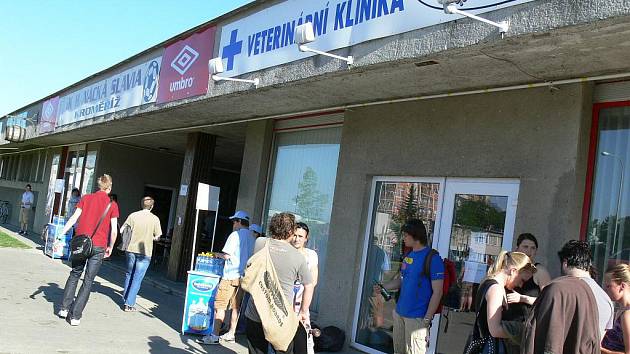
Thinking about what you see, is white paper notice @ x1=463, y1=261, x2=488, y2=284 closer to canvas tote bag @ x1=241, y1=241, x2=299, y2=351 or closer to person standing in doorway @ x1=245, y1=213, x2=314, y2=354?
person standing in doorway @ x1=245, y1=213, x2=314, y2=354

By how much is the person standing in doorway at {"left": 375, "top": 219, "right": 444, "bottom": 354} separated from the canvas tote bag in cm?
112

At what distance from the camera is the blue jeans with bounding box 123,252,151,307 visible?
927cm

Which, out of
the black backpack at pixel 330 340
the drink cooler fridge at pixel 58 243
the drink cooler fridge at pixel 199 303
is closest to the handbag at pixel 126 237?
the drink cooler fridge at pixel 199 303

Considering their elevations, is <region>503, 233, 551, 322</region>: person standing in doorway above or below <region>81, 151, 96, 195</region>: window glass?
below

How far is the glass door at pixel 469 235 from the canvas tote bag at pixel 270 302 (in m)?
1.97

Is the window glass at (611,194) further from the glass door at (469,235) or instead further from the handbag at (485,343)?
the handbag at (485,343)

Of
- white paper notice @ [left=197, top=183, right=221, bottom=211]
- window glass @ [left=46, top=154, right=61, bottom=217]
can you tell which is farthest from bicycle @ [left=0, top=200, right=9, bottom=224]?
white paper notice @ [left=197, top=183, right=221, bottom=211]

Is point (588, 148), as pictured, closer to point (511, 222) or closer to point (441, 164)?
point (511, 222)

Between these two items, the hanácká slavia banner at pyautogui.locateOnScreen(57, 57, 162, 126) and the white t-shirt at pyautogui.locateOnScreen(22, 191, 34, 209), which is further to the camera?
the white t-shirt at pyautogui.locateOnScreen(22, 191, 34, 209)

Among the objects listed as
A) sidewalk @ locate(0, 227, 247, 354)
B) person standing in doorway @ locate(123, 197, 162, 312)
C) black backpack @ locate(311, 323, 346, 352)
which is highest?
person standing in doorway @ locate(123, 197, 162, 312)

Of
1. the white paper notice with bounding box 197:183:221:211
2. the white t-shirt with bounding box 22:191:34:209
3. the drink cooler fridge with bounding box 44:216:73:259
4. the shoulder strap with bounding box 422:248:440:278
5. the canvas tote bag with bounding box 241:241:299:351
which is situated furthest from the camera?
the white t-shirt with bounding box 22:191:34:209

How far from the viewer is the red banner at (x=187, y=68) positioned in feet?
30.0

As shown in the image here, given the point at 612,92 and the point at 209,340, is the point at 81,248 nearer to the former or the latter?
the point at 209,340

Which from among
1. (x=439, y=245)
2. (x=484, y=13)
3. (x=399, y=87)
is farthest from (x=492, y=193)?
(x=484, y=13)
